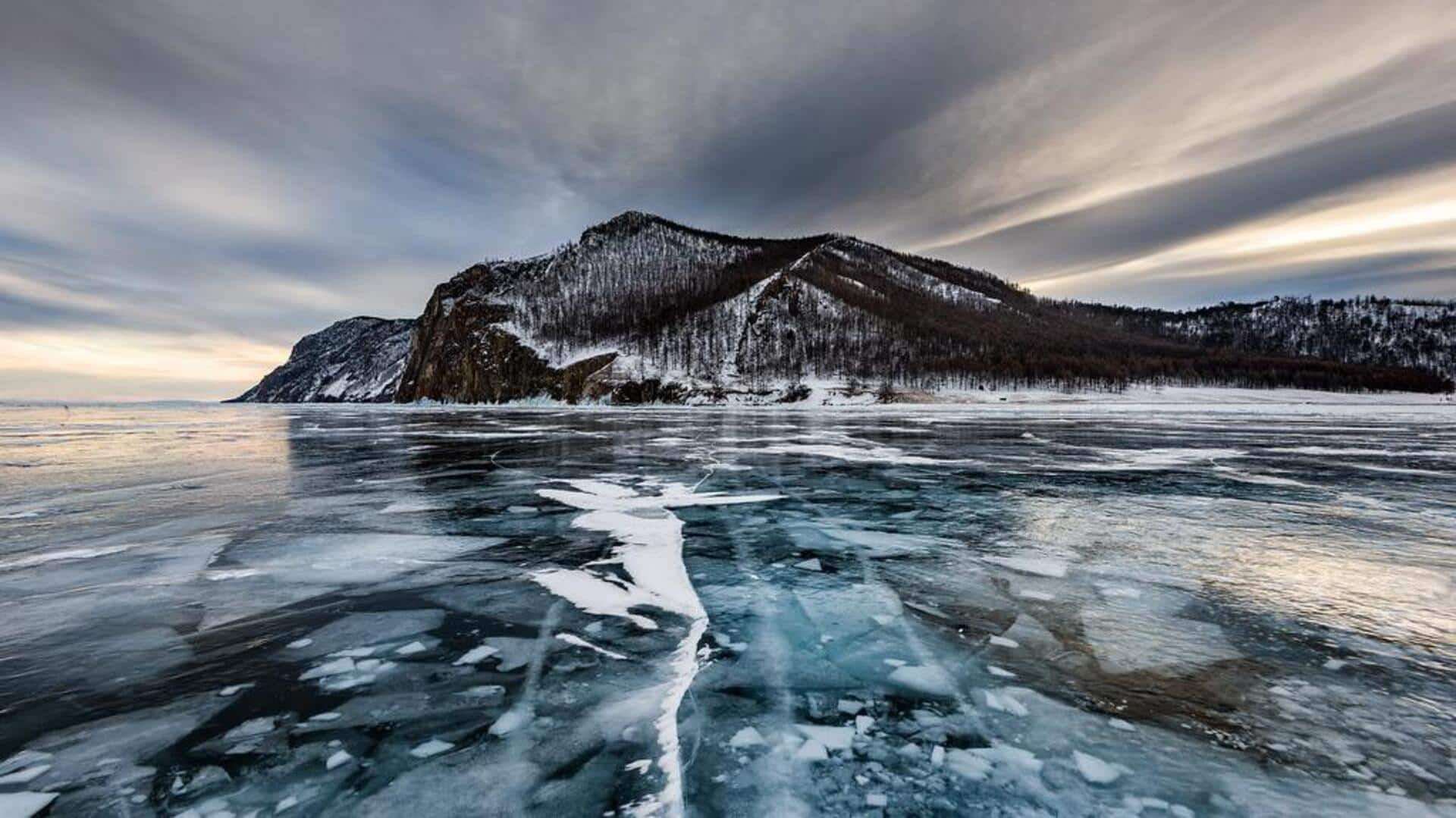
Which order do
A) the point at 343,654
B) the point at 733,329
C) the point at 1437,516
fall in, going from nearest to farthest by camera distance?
the point at 343,654 < the point at 1437,516 < the point at 733,329

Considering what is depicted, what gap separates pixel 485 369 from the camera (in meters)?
143

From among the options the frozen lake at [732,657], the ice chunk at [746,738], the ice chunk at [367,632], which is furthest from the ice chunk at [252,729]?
the ice chunk at [746,738]

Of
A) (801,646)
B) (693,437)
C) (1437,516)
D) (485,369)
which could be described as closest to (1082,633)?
(801,646)

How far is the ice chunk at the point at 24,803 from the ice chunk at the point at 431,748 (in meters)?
1.52

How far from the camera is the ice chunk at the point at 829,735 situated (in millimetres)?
Answer: 3297

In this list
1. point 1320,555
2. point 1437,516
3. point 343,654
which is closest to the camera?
point 343,654

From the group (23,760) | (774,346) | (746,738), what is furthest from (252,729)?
(774,346)

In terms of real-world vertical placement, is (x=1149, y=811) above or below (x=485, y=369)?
below

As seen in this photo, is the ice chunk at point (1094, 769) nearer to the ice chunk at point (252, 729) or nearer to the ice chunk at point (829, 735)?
the ice chunk at point (829, 735)

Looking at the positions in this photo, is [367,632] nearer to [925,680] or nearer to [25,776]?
[25,776]

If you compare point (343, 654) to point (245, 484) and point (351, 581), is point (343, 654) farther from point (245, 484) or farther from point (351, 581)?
point (245, 484)

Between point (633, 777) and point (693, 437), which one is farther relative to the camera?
point (693, 437)

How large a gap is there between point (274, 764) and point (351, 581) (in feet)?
11.6

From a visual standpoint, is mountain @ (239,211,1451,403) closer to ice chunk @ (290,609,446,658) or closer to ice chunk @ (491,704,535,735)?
ice chunk @ (290,609,446,658)
